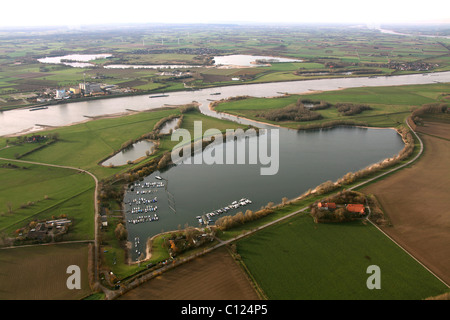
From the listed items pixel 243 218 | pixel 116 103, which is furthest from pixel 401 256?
pixel 116 103

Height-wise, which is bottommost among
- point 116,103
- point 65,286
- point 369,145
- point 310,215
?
point 65,286

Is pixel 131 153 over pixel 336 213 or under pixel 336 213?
over

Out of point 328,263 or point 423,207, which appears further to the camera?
point 423,207

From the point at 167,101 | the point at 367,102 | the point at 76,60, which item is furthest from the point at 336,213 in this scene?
the point at 76,60

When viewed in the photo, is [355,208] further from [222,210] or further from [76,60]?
[76,60]

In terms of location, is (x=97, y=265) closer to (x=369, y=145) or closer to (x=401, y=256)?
(x=401, y=256)
